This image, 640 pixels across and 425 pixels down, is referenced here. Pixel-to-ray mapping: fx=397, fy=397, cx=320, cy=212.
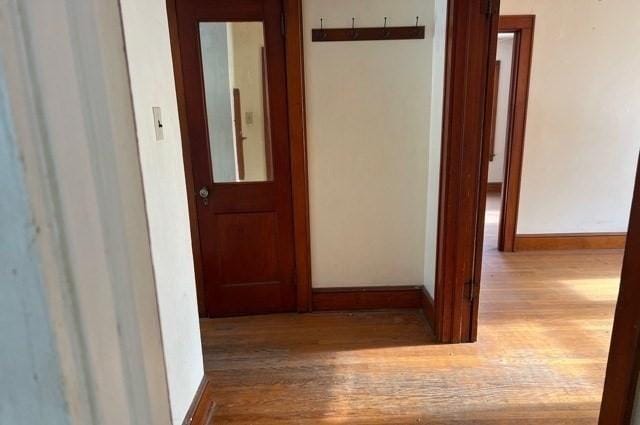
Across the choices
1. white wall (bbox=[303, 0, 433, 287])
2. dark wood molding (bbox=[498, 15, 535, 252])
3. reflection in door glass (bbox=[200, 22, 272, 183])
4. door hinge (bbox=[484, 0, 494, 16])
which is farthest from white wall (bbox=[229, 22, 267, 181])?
dark wood molding (bbox=[498, 15, 535, 252])

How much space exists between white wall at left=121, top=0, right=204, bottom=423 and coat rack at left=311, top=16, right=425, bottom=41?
115 centimetres

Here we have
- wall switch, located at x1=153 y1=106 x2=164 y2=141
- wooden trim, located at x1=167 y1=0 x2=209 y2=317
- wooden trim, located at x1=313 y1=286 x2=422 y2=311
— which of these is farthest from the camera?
wooden trim, located at x1=313 y1=286 x2=422 y2=311

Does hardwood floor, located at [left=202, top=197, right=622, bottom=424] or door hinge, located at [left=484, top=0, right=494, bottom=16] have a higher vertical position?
door hinge, located at [left=484, top=0, right=494, bottom=16]

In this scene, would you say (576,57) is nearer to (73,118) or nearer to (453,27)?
(453,27)

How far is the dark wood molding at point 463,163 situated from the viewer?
76.7 inches

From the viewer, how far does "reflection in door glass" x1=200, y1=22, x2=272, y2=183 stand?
7.73 feet

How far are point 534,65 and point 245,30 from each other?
2.59m

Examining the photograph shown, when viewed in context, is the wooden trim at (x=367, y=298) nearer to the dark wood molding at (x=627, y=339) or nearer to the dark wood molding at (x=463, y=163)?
the dark wood molding at (x=463, y=163)

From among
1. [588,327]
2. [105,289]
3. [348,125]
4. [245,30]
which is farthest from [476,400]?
[245,30]

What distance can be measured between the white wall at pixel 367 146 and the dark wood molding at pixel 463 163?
15.0 inches

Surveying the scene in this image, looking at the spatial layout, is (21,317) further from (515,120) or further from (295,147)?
(515,120)

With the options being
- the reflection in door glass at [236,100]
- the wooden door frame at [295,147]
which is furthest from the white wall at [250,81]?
the wooden door frame at [295,147]

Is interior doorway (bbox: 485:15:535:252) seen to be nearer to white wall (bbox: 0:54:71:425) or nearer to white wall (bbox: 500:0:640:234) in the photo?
white wall (bbox: 500:0:640:234)

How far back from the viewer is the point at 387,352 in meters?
2.24
